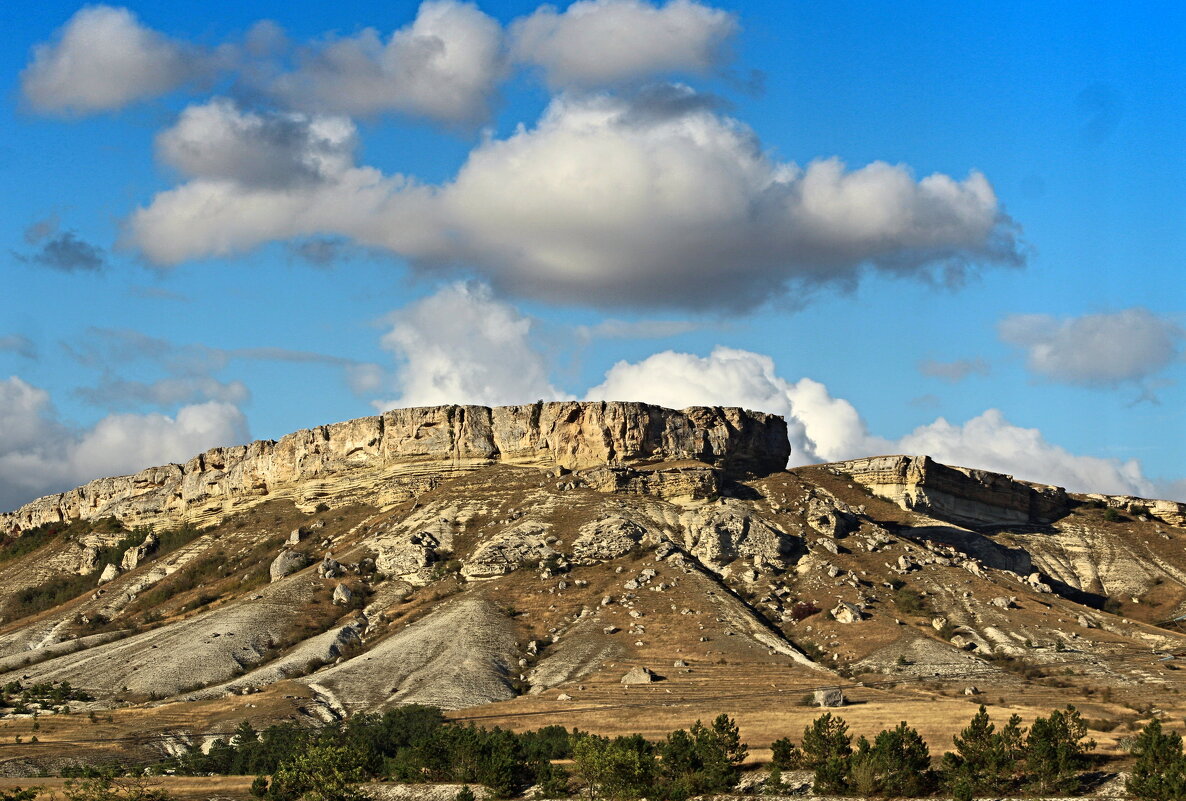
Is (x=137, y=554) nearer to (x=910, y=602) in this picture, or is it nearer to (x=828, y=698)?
(x=910, y=602)

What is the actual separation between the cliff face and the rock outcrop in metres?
9.19

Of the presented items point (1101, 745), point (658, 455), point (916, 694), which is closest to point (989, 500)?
point (658, 455)

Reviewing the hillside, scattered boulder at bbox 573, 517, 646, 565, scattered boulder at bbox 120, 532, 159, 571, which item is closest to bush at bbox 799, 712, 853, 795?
the hillside

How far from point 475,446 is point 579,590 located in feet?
98.2

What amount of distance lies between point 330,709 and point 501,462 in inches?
1819

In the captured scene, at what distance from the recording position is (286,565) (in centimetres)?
11969

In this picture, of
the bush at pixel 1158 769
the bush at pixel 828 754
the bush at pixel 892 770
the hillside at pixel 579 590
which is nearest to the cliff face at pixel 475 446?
the hillside at pixel 579 590

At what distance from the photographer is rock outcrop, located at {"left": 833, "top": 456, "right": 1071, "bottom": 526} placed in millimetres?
130750

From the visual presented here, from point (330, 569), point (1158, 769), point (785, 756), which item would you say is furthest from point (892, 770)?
point (330, 569)

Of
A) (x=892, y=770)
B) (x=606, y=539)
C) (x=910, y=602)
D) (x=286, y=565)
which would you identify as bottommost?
(x=892, y=770)

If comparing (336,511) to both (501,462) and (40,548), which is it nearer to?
Answer: (501,462)

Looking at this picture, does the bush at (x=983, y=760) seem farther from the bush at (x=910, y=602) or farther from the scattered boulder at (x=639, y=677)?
the bush at (x=910, y=602)

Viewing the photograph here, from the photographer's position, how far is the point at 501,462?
131125 millimetres

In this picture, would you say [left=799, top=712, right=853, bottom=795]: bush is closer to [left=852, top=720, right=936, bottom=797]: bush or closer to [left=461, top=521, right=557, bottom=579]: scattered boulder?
[left=852, top=720, right=936, bottom=797]: bush
